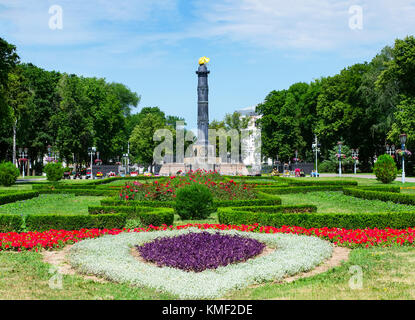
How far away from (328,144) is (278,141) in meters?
Result: 7.52

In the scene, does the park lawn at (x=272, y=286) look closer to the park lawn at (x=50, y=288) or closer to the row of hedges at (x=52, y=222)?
the park lawn at (x=50, y=288)

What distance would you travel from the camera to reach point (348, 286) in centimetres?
689

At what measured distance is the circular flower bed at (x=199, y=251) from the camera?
8.08m

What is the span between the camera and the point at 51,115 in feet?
184

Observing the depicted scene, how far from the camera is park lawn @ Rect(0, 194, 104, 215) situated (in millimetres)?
17609

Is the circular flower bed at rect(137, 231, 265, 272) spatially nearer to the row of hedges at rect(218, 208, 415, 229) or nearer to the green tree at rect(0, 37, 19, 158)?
the row of hedges at rect(218, 208, 415, 229)

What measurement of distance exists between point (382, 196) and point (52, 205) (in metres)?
15.2

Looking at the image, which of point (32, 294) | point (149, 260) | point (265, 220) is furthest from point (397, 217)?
point (32, 294)

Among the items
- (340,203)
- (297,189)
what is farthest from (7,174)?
(340,203)

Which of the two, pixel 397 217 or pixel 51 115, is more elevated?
pixel 51 115

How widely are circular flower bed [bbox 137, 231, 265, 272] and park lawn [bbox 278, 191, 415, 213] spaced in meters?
8.85

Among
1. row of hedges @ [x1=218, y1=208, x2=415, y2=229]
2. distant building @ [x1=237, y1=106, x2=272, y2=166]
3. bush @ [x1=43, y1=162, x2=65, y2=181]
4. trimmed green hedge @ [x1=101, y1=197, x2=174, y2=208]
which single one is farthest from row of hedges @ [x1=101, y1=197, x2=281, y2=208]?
distant building @ [x1=237, y1=106, x2=272, y2=166]

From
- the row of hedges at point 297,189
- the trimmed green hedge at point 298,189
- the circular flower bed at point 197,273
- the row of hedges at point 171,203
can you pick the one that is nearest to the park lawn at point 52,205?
the row of hedges at point 171,203
